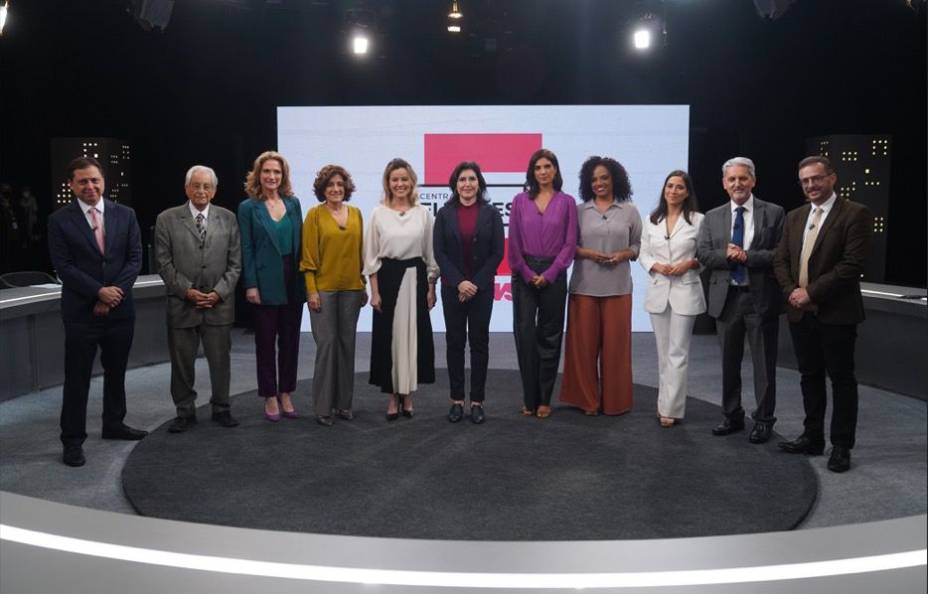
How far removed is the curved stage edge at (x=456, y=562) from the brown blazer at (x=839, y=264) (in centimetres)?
41

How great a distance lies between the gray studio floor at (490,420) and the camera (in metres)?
0.85

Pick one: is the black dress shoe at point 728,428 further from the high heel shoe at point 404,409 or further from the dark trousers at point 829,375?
the dark trousers at point 829,375

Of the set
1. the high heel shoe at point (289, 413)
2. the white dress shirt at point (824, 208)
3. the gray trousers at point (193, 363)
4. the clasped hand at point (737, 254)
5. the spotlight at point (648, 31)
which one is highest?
the spotlight at point (648, 31)

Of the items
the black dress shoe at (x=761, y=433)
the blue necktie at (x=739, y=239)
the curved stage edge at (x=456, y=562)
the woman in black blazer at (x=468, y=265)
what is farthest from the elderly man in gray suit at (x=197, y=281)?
the curved stage edge at (x=456, y=562)

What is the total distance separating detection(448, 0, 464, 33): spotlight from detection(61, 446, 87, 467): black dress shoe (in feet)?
19.1

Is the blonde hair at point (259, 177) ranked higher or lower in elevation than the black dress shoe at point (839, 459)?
higher

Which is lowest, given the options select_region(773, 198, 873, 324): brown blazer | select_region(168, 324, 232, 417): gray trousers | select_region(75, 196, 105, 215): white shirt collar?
select_region(168, 324, 232, 417): gray trousers

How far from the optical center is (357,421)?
4.45m

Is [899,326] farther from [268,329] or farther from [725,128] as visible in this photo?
[725,128]

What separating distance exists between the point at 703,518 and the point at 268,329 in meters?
2.76

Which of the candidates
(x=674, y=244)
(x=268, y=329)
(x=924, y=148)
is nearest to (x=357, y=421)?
(x=268, y=329)

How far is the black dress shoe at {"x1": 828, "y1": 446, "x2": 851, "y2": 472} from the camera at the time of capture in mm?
1221

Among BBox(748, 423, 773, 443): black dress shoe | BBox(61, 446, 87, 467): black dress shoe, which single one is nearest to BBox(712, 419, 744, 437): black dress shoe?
BBox(748, 423, 773, 443): black dress shoe

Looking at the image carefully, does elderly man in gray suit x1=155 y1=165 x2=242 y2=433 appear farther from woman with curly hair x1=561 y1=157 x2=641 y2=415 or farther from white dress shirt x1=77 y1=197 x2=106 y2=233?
woman with curly hair x1=561 y1=157 x2=641 y2=415
